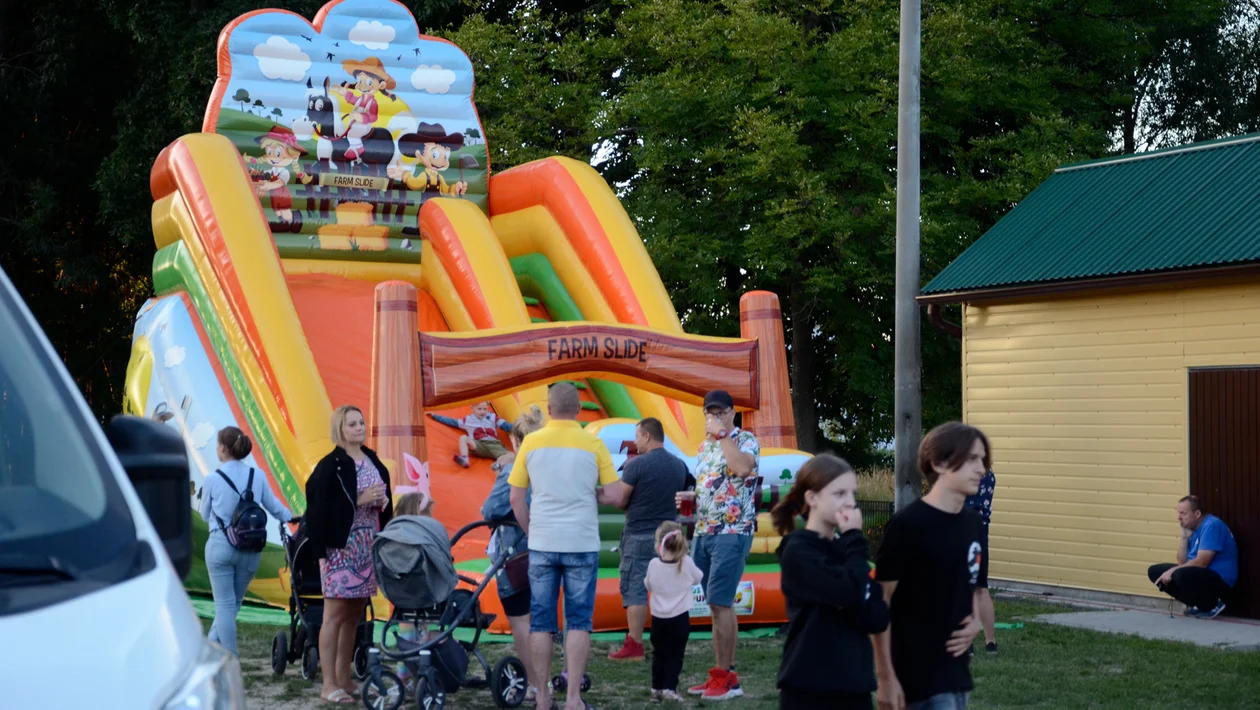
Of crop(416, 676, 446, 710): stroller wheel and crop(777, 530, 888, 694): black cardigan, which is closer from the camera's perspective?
crop(777, 530, 888, 694): black cardigan

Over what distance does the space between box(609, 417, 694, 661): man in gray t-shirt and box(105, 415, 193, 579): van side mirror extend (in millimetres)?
5715

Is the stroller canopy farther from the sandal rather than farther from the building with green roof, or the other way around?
the building with green roof

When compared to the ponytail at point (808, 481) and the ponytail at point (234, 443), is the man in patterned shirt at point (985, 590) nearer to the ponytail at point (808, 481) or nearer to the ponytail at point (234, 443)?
the ponytail at point (234, 443)

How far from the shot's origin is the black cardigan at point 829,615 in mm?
4625

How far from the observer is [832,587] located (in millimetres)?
4621

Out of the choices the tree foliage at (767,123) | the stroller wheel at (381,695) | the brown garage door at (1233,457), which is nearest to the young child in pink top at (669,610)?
the stroller wheel at (381,695)

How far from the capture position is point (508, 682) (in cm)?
863

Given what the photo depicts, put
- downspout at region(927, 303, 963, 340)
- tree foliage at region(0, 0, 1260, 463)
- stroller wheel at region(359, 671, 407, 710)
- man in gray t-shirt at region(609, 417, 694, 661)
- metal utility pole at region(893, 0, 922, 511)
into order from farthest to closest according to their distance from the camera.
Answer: tree foliage at region(0, 0, 1260, 463), downspout at region(927, 303, 963, 340), metal utility pole at region(893, 0, 922, 511), man in gray t-shirt at region(609, 417, 694, 661), stroller wheel at region(359, 671, 407, 710)

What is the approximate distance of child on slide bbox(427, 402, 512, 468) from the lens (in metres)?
13.6

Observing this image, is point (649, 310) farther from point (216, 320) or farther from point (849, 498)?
point (849, 498)

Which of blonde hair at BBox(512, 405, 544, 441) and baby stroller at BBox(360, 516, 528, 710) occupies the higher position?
blonde hair at BBox(512, 405, 544, 441)

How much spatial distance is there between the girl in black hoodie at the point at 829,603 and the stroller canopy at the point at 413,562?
11.4 feet

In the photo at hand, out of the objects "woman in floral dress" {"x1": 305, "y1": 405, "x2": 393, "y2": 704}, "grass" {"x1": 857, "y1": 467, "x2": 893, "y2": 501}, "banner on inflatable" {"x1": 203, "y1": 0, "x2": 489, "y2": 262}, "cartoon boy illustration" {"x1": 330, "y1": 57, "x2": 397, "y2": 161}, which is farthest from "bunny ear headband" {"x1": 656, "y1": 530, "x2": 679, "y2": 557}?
"grass" {"x1": 857, "y1": 467, "x2": 893, "y2": 501}

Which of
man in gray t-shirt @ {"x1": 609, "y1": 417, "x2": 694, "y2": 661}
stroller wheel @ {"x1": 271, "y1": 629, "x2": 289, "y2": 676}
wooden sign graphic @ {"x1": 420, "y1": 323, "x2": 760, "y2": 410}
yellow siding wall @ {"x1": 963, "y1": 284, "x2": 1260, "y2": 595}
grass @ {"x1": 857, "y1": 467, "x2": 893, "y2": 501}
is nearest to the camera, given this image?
man in gray t-shirt @ {"x1": 609, "y1": 417, "x2": 694, "y2": 661}
